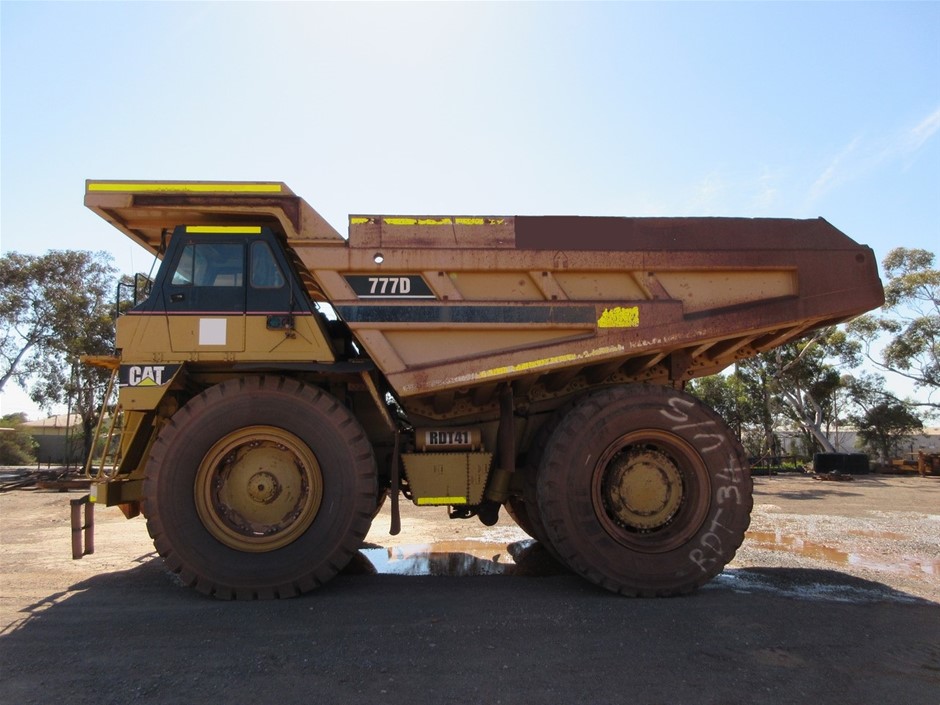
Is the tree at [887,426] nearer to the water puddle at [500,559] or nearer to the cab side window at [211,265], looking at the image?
the water puddle at [500,559]

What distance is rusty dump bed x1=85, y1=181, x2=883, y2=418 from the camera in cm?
551

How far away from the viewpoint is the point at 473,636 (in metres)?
4.28

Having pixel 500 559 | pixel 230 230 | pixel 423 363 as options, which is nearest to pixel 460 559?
pixel 500 559

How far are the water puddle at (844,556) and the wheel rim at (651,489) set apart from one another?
2732mm

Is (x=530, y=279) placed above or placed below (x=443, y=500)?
above

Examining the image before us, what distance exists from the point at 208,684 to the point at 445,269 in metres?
3.57

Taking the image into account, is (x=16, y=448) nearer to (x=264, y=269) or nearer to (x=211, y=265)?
(x=211, y=265)

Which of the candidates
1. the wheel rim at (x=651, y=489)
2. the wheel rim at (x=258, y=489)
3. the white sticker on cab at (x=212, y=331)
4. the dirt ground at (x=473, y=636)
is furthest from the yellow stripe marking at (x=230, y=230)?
the wheel rim at (x=651, y=489)

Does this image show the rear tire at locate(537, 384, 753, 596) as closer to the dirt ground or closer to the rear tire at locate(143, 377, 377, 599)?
the dirt ground

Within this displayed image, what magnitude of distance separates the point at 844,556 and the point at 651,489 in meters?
3.49

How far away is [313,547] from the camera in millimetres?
5238

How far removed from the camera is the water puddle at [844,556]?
6672 millimetres

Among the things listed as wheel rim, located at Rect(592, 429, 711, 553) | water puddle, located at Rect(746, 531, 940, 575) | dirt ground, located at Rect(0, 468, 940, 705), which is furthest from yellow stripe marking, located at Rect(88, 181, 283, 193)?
water puddle, located at Rect(746, 531, 940, 575)

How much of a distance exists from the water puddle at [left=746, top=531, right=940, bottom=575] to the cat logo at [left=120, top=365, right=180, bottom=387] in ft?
23.2
